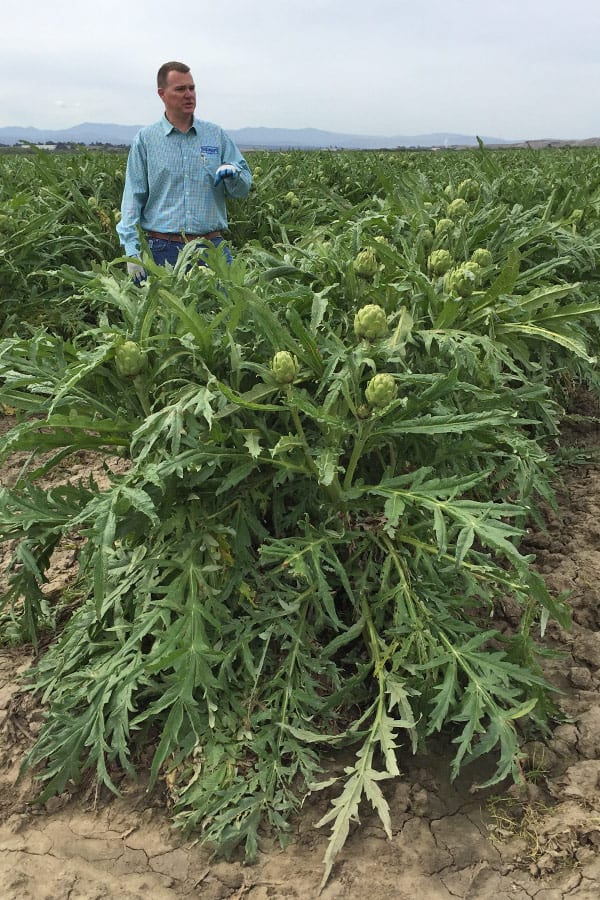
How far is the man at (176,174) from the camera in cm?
389

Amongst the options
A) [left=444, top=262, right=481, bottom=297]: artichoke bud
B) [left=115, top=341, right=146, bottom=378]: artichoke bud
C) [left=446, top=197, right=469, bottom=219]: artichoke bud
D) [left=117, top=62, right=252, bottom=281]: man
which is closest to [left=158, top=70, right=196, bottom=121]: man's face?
[left=117, top=62, right=252, bottom=281]: man

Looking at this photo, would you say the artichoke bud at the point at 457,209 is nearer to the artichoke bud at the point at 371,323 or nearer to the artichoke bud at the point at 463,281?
the artichoke bud at the point at 463,281

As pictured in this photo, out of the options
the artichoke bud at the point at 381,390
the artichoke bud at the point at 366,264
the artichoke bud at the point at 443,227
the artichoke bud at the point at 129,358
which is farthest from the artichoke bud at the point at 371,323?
A: the artichoke bud at the point at 443,227

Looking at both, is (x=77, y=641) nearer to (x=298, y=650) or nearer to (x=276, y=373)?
(x=298, y=650)

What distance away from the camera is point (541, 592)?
5.49 feet

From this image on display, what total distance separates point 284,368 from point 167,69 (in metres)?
3.06

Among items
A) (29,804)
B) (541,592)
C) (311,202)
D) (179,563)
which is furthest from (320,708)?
(311,202)

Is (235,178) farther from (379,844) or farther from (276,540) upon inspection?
(379,844)

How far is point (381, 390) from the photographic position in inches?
64.4

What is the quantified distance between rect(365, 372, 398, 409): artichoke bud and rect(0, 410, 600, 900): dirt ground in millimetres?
864

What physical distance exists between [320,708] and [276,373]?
0.90 metres

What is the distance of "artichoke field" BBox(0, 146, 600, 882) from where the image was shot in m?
A: 1.67

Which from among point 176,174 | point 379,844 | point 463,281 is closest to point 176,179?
point 176,174

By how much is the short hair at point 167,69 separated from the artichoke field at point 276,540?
2319 millimetres
